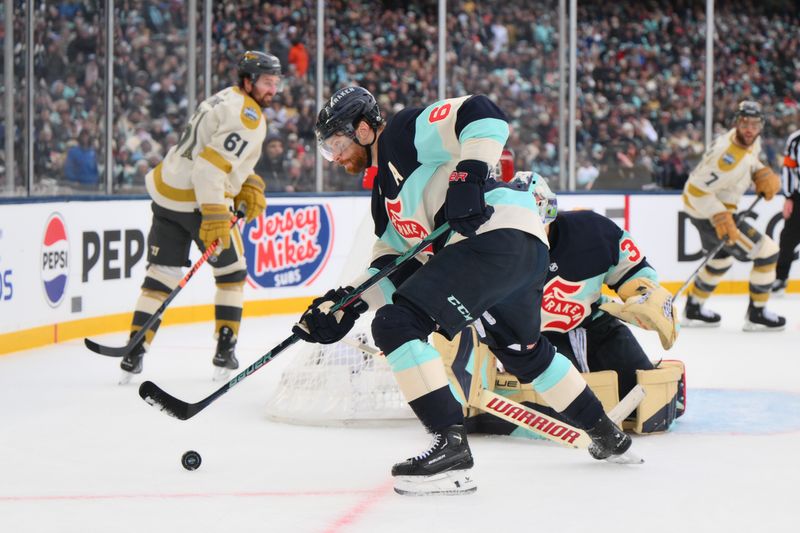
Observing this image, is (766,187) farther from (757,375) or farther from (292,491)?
(292,491)

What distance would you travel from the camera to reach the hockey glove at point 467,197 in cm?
282

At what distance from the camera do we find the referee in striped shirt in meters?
8.51

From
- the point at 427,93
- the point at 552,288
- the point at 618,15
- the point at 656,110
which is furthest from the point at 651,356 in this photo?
the point at 618,15

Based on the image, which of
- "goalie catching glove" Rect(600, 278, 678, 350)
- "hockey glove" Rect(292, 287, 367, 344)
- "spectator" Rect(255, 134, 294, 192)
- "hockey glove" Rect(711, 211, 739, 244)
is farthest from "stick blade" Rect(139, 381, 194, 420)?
"spectator" Rect(255, 134, 294, 192)

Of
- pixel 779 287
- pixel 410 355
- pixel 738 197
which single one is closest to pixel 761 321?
pixel 738 197

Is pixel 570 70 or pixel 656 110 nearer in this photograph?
pixel 570 70

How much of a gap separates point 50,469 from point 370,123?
1.26 meters

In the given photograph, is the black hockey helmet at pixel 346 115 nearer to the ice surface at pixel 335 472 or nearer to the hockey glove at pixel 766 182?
the ice surface at pixel 335 472

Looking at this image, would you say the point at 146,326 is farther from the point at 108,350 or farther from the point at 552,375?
the point at 552,375

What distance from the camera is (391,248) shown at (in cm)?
328

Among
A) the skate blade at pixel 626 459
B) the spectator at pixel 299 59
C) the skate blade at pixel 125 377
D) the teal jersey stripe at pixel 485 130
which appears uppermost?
the spectator at pixel 299 59

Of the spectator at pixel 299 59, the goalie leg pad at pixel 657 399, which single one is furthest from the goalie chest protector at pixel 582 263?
the spectator at pixel 299 59

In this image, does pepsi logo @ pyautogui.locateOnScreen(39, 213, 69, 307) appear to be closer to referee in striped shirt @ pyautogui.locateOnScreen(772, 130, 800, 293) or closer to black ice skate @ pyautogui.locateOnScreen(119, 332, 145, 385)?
black ice skate @ pyautogui.locateOnScreen(119, 332, 145, 385)

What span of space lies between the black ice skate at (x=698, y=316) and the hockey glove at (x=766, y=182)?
A: 0.73 meters
